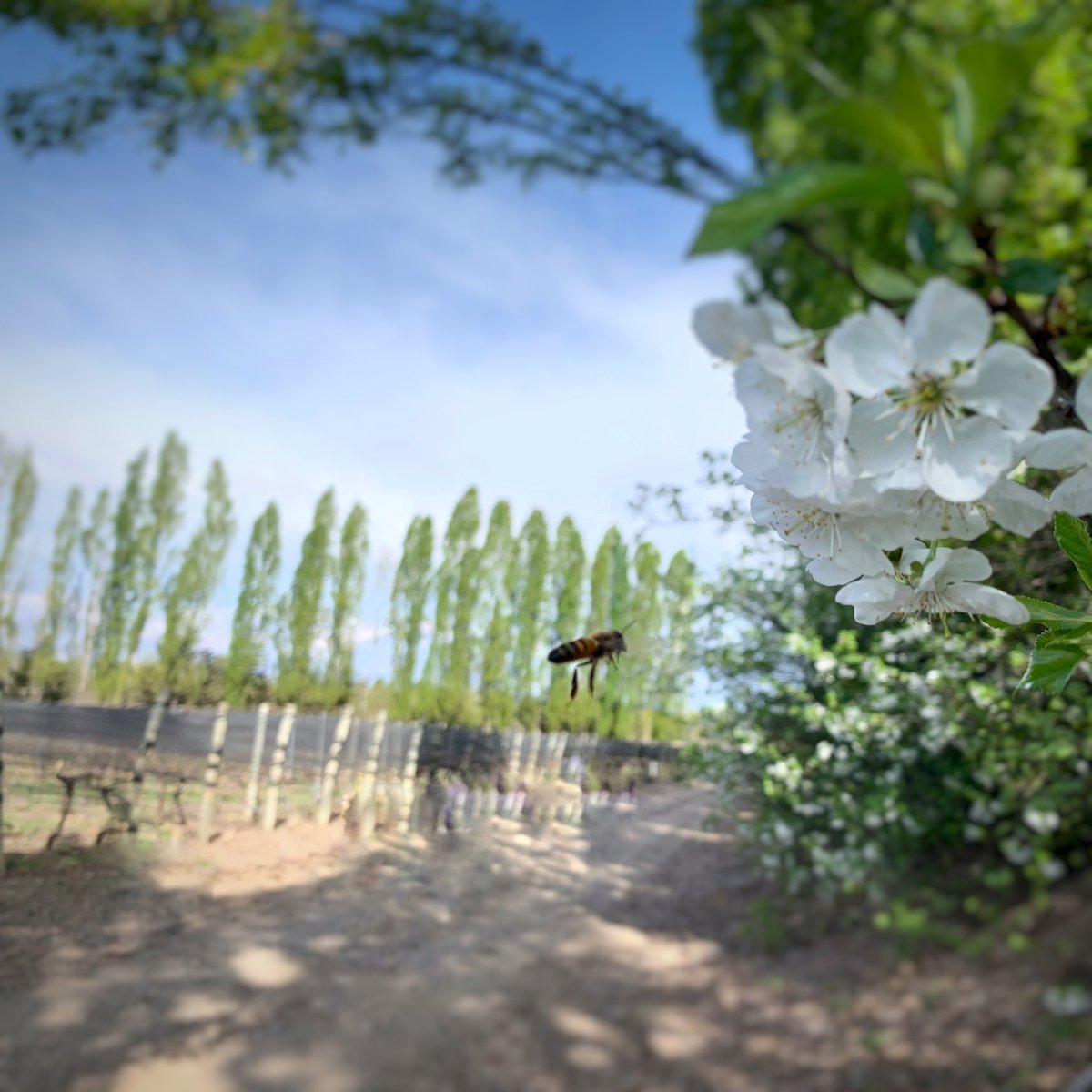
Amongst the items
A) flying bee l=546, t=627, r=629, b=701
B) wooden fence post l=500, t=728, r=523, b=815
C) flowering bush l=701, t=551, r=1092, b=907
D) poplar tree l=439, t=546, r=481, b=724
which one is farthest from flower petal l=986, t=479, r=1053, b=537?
poplar tree l=439, t=546, r=481, b=724

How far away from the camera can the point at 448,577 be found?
31.0 feet

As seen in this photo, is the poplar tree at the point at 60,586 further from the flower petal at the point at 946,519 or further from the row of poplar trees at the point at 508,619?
the flower petal at the point at 946,519

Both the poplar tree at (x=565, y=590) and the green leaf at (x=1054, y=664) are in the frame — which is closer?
the green leaf at (x=1054, y=664)

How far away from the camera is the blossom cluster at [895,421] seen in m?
0.20

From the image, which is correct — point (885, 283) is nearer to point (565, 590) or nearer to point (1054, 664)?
point (1054, 664)

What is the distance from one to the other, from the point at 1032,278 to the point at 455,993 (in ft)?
13.4

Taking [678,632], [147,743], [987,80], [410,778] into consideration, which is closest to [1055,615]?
[987,80]

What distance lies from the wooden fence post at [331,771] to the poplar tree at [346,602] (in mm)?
2378

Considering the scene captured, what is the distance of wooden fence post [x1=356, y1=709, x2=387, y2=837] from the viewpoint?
5.81m

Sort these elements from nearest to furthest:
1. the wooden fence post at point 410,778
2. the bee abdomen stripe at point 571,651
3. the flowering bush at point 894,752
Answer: the bee abdomen stripe at point 571,651 < the flowering bush at point 894,752 < the wooden fence post at point 410,778

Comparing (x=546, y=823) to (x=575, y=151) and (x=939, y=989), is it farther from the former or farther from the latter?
(x=575, y=151)

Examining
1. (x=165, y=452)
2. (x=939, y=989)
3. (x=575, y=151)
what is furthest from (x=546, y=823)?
(x=165, y=452)

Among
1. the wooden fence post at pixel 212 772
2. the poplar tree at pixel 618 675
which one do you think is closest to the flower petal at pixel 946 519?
the wooden fence post at pixel 212 772

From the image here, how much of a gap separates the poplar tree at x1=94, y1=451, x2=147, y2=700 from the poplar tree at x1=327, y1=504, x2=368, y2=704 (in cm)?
242
